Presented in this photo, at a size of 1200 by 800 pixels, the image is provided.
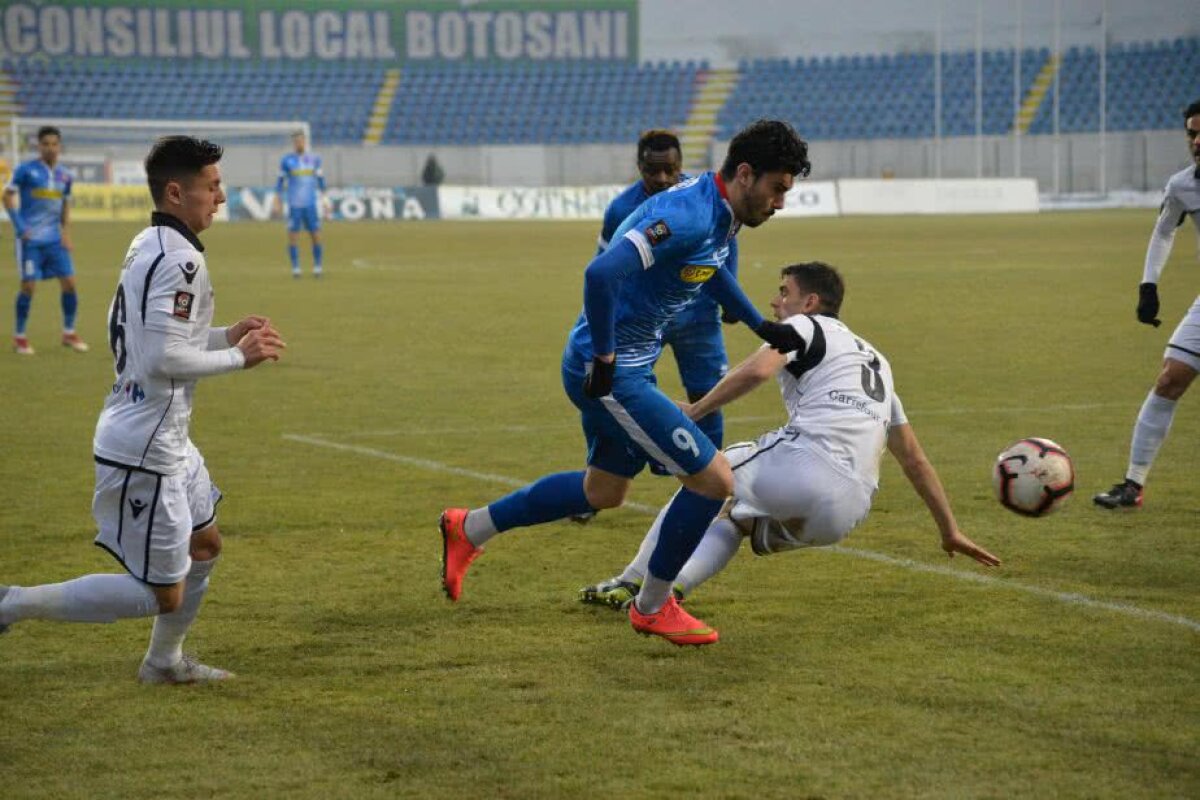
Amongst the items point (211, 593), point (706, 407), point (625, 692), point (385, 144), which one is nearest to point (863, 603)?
point (706, 407)

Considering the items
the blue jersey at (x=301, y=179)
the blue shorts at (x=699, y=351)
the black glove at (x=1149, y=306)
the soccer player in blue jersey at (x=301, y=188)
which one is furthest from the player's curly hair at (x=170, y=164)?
the blue jersey at (x=301, y=179)

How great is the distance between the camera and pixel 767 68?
64750mm

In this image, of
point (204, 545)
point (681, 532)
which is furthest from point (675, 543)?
point (204, 545)

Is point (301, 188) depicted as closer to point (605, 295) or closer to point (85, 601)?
point (605, 295)

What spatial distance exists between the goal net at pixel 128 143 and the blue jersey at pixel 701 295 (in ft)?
122

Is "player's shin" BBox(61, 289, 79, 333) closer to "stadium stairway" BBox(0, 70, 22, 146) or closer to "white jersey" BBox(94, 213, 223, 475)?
"white jersey" BBox(94, 213, 223, 475)

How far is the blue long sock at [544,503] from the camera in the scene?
21.0 ft

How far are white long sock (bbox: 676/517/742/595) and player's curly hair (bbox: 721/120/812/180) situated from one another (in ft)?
4.90

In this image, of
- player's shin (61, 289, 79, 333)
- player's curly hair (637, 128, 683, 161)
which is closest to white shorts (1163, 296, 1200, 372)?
player's curly hair (637, 128, 683, 161)

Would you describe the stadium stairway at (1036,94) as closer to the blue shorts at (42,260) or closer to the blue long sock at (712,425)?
the blue shorts at (42,260)

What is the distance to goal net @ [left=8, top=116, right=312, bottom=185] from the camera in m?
48.3

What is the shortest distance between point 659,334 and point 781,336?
19.9 inches

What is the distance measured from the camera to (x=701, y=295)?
304 inches

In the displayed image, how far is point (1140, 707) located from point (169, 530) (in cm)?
313
